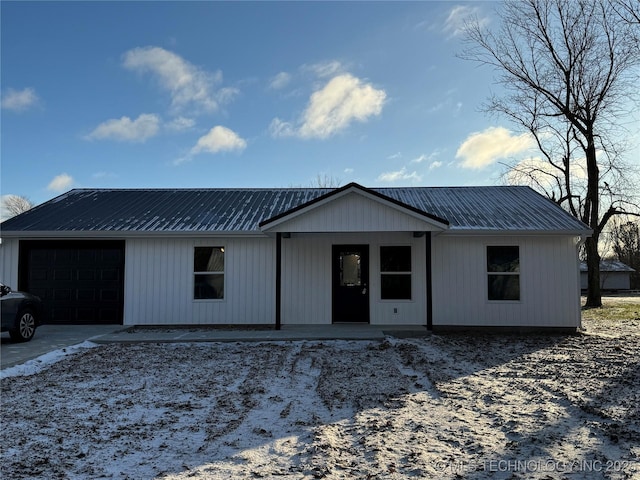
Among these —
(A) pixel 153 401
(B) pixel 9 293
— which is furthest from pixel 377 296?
(B) pixel 9 293

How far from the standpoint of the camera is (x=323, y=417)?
4.82 metres

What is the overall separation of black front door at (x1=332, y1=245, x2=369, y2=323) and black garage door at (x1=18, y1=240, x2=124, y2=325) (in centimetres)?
541

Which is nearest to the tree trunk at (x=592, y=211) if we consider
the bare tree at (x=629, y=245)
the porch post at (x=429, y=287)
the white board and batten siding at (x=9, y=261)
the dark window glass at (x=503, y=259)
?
the dark window glass at (x=503, y=259)

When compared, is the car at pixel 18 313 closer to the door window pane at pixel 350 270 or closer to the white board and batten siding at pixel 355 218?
the white board and batten siding at pixel 355 218

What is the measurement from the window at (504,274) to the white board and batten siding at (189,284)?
529cm

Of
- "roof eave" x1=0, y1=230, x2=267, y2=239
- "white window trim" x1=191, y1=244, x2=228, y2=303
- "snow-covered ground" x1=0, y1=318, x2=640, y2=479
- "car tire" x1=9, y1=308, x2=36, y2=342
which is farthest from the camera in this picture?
"white window trim" x1=191, y1=244, x2=228, y2=303

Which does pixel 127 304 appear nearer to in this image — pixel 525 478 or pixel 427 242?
pixel 427 242

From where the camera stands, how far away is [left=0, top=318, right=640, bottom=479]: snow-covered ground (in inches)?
143

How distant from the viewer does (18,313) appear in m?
8.98

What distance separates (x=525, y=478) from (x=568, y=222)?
9.28 meters

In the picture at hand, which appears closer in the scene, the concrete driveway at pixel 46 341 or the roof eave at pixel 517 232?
the concrete driveway at pixel 46 341

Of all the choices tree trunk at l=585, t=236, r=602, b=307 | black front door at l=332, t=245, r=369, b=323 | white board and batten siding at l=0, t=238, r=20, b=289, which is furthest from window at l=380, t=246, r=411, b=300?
tree trunk at l=585, t=236, r=602, b=307

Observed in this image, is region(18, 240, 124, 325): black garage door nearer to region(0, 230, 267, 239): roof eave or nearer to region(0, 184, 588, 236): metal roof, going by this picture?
region(0, 230, 267, 239): roof eave

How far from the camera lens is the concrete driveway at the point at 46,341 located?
25.1 feet
